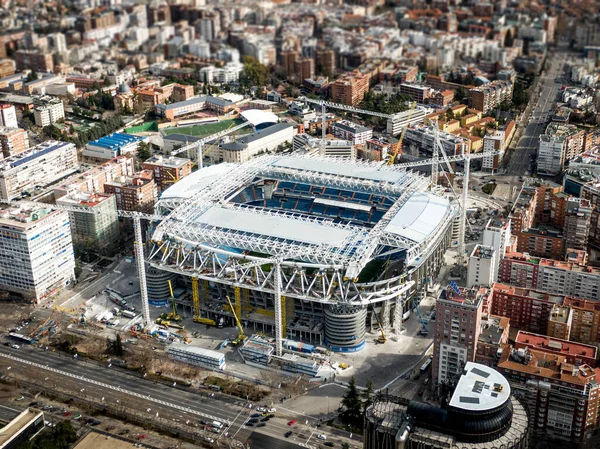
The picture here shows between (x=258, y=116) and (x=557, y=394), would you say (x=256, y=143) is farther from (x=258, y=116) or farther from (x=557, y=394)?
(x=557, y=394)

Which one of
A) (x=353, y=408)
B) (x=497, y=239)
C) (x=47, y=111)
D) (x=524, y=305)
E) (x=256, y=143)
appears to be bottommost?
(x=353, y=408)

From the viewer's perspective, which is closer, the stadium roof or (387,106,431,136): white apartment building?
(387,106,431,136): white apartment building

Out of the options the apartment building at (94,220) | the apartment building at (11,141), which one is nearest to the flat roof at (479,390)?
the apartment building at (94,220)

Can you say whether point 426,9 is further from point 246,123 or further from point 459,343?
point 459,343

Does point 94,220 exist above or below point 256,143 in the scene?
below

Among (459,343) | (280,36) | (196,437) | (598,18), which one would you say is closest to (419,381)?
(459,343)

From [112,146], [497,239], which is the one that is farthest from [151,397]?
[112,146]

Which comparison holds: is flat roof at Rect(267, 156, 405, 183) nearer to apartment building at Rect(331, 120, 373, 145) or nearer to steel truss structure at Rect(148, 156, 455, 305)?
steel truss structure at Rect(148, 156, 455, 305)

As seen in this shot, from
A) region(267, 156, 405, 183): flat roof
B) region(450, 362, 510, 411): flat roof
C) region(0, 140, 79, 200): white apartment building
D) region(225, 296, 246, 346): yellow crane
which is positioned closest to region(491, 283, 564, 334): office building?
region(450, 362, 510, 411): flat roof
